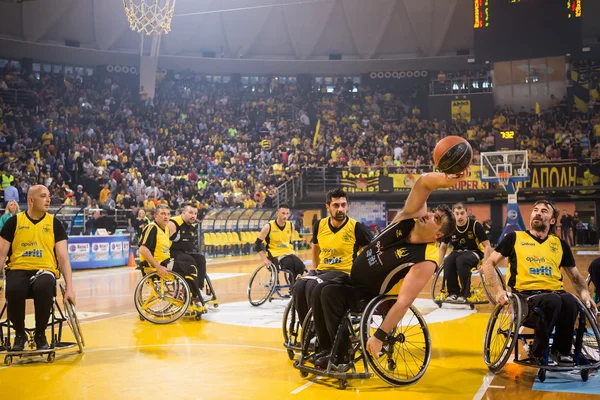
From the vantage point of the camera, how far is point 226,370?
584 centimetres

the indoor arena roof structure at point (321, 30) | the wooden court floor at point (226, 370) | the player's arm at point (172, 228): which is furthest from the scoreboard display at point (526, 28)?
the player's arm at point (172, 228)

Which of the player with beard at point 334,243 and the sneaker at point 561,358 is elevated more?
the player with beard at point 334,243

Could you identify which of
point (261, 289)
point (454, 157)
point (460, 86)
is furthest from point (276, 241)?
point (460, 86)

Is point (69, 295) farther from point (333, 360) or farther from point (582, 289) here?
point (582, 289)

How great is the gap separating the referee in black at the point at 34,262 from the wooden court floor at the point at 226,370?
46cm

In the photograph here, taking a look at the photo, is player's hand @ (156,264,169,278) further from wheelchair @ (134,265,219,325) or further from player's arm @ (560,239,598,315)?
player's arm @ (560,239,598,315)

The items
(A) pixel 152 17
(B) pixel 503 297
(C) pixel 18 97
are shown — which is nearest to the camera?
(B) pixel 503 297

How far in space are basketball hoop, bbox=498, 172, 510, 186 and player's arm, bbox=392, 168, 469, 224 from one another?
16315 mm

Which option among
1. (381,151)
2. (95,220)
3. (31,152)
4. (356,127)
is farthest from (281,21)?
(95,220)

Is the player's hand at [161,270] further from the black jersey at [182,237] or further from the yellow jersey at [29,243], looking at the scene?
the yellow jersey at [29,243]

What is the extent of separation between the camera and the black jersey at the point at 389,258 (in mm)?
5020

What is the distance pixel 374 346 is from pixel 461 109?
109ft

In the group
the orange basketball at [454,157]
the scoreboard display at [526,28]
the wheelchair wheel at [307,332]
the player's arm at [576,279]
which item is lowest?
the wheelchair wheel at [307,332]

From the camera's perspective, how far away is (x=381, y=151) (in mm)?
32156
